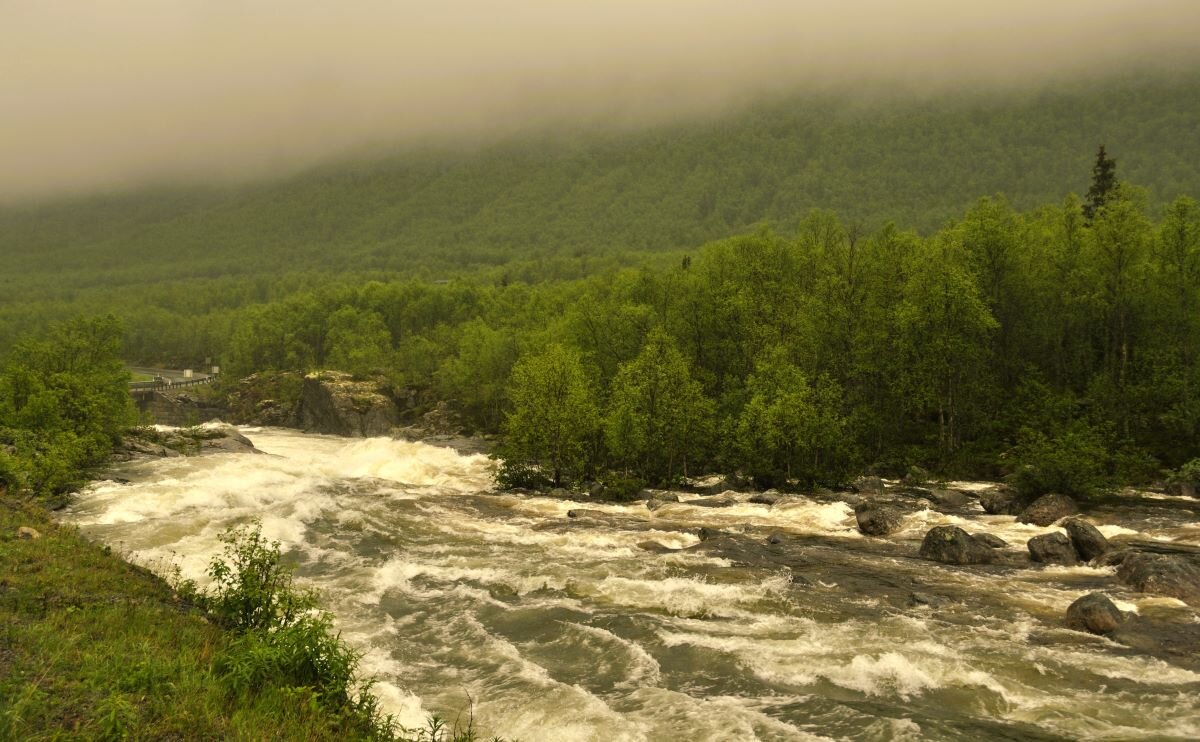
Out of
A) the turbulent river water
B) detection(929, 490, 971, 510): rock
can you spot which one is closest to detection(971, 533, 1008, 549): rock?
the turbulent river water

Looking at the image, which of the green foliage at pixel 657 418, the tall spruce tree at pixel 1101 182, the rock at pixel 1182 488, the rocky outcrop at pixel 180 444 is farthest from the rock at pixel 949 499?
the rocky outcrop at pixel 180 444

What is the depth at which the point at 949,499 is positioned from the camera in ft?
142

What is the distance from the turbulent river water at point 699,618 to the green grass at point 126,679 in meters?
4.64

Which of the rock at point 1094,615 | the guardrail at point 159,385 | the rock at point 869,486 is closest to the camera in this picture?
the rock at point 1094,615

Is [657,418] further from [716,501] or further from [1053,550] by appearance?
[1053,550]

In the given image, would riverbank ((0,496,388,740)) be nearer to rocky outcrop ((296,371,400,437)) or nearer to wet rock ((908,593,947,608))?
wet rock ((908,593,947,608))

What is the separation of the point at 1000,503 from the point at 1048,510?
10.2 feet

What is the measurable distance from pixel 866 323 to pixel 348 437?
68264 millimetres

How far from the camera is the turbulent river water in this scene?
1897 centimetres

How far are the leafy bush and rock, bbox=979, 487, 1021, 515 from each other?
823 millimetres

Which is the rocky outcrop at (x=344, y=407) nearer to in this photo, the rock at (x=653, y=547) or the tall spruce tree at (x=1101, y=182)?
the rock at (x=653, y=547)

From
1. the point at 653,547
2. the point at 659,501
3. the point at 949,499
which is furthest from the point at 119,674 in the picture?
the point at 949,499

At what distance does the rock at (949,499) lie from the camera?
42.6 meters

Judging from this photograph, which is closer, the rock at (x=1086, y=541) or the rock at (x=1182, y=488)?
the rock at (x=1086, y=541)
